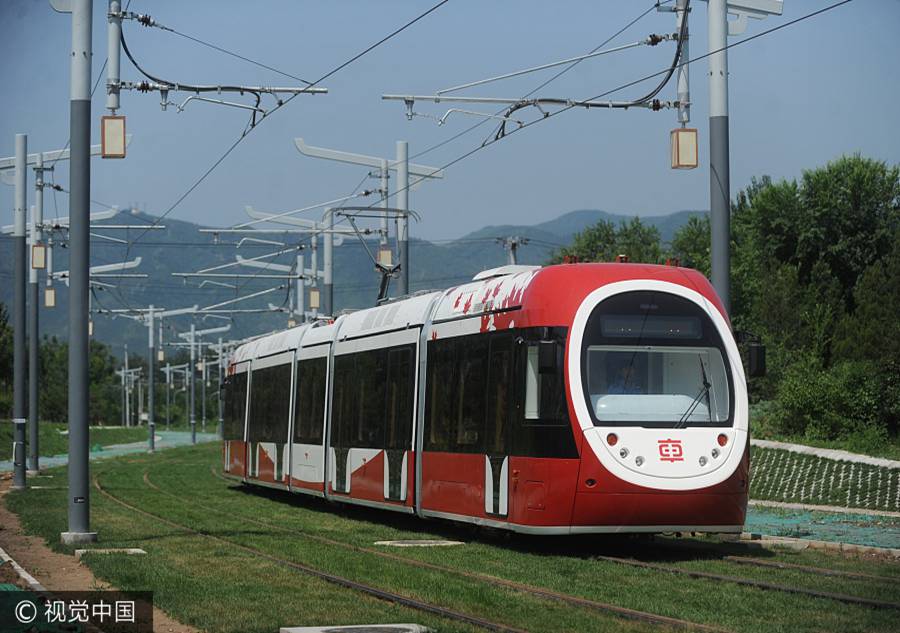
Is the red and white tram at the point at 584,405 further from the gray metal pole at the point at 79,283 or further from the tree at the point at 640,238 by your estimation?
the tree at the point at 640,238

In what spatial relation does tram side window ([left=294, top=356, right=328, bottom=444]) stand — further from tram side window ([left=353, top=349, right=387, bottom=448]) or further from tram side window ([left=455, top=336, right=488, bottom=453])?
tram side window ([left=455, top=336, right=488, bottom=453])

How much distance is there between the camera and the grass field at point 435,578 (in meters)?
11.8

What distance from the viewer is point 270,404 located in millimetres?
31047

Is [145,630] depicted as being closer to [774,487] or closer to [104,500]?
[104,500]

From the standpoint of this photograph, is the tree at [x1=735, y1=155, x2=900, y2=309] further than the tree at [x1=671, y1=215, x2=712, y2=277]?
No

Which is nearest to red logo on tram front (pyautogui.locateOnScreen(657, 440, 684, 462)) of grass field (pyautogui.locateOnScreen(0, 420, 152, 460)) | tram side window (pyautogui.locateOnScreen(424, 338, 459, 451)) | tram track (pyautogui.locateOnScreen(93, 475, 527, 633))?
tram side window (pyautogui.locateOnScreen(424, 338, 459, 451))

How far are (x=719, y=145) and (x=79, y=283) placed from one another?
868 cm

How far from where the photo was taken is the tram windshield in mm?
17016

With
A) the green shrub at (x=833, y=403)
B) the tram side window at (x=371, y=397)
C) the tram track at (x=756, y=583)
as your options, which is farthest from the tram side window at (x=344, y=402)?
the green shrub at (x=833, y=403)

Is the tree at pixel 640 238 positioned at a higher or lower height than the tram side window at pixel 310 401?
higher

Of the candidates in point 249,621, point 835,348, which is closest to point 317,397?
point 249,621

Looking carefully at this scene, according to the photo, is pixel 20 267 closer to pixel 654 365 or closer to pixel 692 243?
pixel 654 365

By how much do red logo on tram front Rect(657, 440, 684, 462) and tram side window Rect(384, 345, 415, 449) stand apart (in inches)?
210

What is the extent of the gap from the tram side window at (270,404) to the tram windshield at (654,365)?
13.0 m
